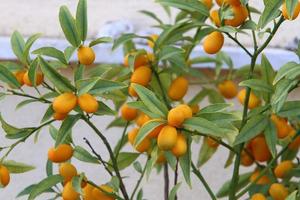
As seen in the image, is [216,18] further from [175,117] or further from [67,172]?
[67,172]

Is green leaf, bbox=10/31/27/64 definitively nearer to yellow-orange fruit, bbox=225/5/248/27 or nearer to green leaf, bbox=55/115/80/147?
green leaf, bbox=55/115/80/147

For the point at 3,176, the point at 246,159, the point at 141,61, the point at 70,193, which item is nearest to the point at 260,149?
the point at 246,159

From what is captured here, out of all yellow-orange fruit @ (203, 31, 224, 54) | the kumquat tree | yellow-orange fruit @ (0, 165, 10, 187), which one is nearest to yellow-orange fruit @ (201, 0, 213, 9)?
the kumquat tree

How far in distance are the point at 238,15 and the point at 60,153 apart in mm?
401

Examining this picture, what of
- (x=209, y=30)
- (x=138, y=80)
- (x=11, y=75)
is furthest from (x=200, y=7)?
(x=11, y=75)

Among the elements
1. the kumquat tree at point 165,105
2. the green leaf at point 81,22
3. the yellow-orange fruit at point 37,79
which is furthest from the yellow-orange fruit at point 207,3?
the yellow-orange fruit at point 37,79

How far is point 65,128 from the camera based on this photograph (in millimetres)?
1204

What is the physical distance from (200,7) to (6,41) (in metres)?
1.08

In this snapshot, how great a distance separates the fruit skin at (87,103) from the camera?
3.77 feet

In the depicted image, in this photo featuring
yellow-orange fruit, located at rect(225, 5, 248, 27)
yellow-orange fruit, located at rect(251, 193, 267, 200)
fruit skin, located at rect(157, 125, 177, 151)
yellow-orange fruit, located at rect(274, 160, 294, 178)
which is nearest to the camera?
fruit skin, located at rect(157, 125, 177, 151)

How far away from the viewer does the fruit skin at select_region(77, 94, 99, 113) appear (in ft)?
3.77

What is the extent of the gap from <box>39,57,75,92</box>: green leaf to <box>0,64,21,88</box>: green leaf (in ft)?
0.37

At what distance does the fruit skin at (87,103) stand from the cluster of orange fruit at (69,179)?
0.14 metres

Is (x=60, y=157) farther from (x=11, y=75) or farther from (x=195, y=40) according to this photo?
(x=195, y=40)
